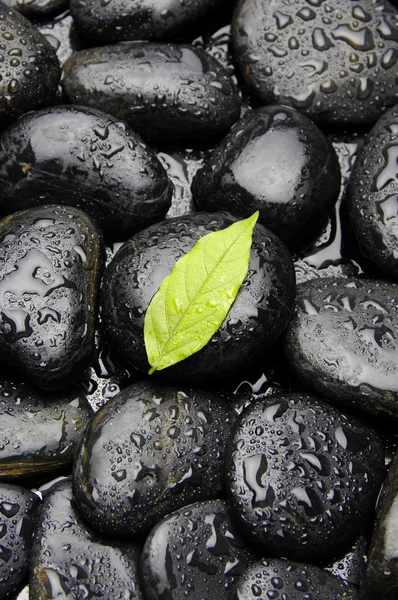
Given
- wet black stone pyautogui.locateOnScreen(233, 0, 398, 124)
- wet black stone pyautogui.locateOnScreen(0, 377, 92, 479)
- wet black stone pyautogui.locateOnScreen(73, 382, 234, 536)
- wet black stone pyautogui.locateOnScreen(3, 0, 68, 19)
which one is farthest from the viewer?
Result: wet black stone pyautogui.locateOnScreen(3, 0, 68, 19)

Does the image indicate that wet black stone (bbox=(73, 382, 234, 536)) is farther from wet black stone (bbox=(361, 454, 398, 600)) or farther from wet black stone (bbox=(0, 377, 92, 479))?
wet black stone (bbox=(361, 454, 398, 600))

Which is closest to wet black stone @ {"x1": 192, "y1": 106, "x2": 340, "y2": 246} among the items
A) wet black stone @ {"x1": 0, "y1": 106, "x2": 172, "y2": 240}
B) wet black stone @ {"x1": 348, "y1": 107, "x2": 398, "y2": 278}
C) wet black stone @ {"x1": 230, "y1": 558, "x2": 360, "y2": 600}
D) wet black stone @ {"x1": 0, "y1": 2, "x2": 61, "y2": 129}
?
wet black stone @ {"x1": 348, "y1": 107, "x2": 398, "y2": 278}

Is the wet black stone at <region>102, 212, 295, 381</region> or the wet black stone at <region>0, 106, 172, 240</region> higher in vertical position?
the wet black stone at <region>0, 106, 172, 240</region>

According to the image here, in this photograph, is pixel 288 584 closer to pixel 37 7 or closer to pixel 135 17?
pixel 135 17

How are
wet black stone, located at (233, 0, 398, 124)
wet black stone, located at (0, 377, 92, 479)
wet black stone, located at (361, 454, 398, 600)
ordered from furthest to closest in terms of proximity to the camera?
wet black stone, located at (233, 0, 398, 124) → wet black stone, located at (0, 377, 92, 479) → wet black stone, located at (361, 454, 398, 600)

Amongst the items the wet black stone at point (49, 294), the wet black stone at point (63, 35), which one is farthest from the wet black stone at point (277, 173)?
the wet black stone at point (63, 35)

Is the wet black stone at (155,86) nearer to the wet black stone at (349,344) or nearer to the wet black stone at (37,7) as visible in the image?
the wet black stone at (37,7)

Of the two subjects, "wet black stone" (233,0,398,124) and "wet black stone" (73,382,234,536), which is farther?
"wet black stone" (233,0,398,124)
